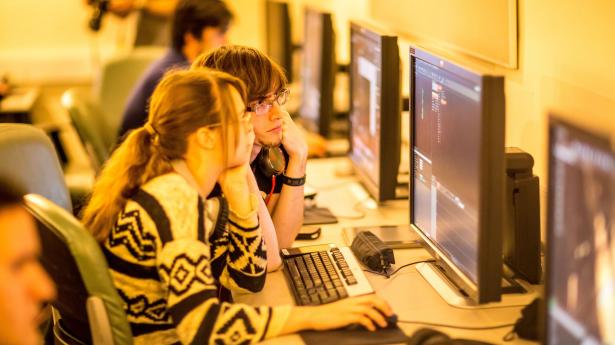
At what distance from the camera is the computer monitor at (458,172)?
4.50 ft

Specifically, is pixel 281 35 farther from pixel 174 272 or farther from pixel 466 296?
pixel 174 272

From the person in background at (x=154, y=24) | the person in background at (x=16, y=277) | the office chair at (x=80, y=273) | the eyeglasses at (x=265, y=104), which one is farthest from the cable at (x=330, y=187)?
the person in background at (x=154, y=24)

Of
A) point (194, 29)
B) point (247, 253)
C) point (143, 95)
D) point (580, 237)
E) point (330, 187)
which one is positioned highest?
point (194, 29)

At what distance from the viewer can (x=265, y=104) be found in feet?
6.71

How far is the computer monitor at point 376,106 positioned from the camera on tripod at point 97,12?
2.79 metres

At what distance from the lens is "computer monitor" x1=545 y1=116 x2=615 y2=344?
3.32 feet

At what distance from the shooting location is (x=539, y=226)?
5.55ft

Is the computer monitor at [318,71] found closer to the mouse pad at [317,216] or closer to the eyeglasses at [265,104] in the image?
the mouse pad at [317,216]

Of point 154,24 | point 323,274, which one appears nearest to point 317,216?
point 323,274

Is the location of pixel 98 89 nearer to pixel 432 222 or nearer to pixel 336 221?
pixel 336 221

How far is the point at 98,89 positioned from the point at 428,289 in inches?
103

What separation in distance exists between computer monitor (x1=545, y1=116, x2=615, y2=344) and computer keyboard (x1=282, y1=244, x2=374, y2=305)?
591 millimetres

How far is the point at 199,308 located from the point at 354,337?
290 millimetres

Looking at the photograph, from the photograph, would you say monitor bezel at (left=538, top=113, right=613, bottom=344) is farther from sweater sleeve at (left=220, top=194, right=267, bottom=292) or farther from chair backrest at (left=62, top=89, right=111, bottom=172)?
chair backrest at (left=62, top=89, right=111, bottom=172)
